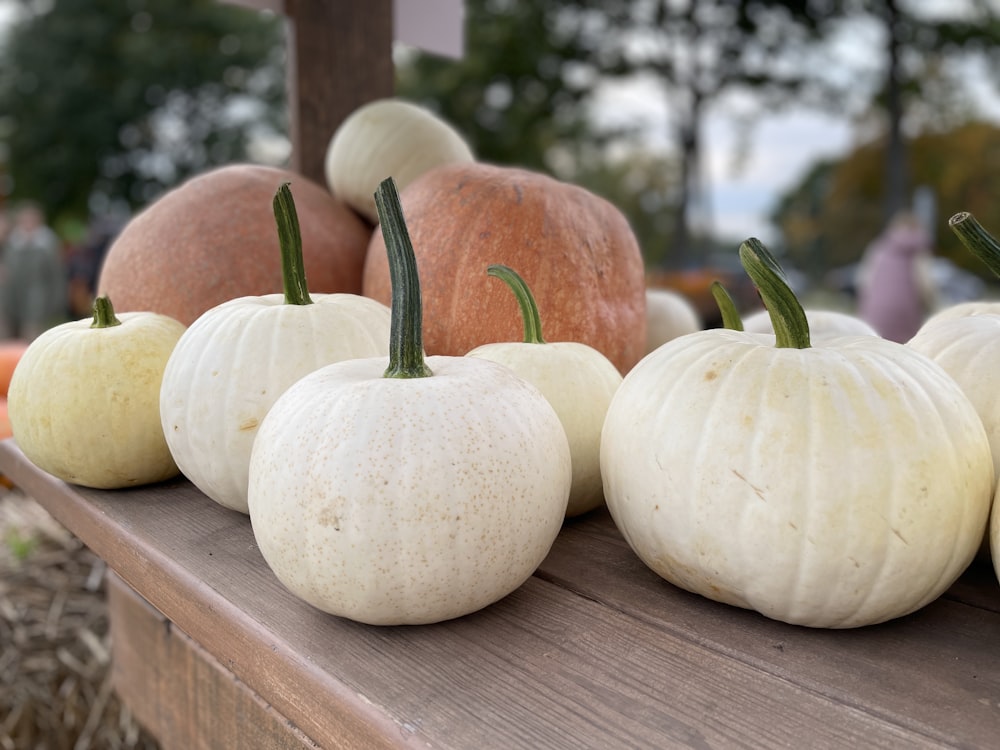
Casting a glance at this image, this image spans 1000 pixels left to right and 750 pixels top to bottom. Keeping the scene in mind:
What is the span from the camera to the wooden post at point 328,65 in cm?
140

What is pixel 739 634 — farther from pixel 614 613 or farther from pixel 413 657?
pixel 413 657

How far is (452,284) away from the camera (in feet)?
3.21

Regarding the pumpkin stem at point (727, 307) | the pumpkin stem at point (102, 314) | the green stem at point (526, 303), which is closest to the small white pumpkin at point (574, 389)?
the green stem at point (526, 303)

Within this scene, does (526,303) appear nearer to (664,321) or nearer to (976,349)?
(976,349)

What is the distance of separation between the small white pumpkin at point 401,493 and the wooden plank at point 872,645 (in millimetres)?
102

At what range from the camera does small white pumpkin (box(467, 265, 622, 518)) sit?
78 centimetres

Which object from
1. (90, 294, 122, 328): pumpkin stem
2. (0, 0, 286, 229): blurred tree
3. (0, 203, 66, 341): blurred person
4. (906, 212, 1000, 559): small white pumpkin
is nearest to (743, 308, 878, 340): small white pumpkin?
(906, 212, 1000, 559): small white pumpkin

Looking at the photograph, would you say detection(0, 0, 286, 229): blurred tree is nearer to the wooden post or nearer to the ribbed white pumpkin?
the wooden post

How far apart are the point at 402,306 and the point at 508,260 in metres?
0.37

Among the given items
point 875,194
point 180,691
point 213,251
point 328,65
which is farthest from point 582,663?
point 875,194

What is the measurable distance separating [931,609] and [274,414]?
0.54m

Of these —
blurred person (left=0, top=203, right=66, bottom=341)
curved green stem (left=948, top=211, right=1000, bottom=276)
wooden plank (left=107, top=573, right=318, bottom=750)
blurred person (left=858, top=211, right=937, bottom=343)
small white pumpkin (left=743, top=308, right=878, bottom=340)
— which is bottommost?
blurred person (left=0, top=203, right=66, bottom=341)

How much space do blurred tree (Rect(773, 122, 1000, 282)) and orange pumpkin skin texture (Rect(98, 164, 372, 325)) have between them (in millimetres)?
12898

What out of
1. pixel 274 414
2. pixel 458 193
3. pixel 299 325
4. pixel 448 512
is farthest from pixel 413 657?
pixel 458 193
